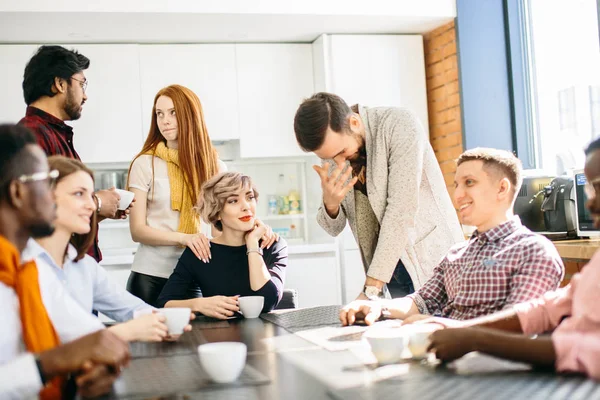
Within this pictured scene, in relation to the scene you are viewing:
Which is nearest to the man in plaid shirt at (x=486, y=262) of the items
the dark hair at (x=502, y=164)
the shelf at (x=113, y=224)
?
the dark hair at (x=502, y=164)

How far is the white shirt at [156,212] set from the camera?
2.76 metres

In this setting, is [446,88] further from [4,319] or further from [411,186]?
[4,319]

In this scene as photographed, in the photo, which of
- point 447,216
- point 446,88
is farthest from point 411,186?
point 446,88

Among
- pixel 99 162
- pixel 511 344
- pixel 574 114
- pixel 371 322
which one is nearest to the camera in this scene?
pixel 511 344

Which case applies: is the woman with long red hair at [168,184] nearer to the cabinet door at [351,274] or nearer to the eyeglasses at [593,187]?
the eyeglasses at [593,187]

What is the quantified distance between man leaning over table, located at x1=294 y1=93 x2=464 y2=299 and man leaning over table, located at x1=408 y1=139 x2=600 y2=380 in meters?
0.65

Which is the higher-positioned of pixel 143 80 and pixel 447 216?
pixel 143 80

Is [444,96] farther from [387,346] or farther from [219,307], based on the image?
[387,346]

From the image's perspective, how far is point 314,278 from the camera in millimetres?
4664

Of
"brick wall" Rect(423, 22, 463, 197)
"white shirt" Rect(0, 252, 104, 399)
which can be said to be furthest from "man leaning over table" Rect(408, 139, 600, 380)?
"brick wall" Rect(423, 22, 463, 197)

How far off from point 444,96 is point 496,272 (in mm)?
3160

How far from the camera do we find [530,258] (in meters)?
1.70

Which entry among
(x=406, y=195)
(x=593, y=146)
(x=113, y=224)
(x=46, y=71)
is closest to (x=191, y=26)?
(x=113, y=224)

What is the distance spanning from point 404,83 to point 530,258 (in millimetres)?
3320
